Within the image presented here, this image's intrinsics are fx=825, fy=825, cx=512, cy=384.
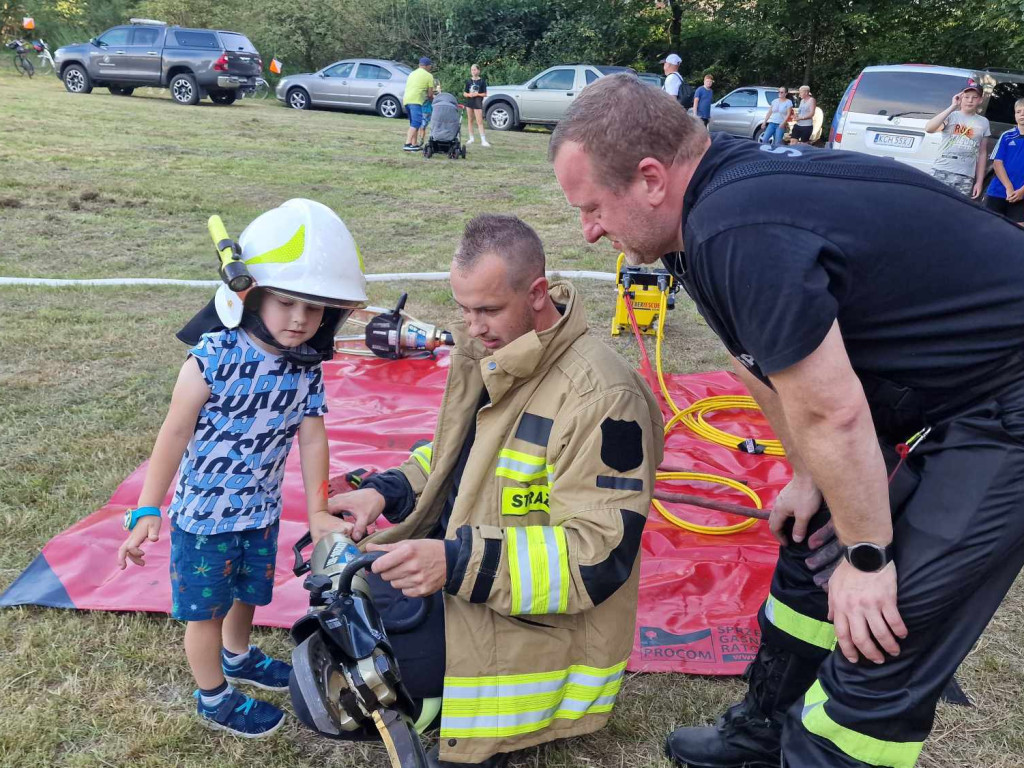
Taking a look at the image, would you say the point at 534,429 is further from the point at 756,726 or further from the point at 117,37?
the point at 117,37

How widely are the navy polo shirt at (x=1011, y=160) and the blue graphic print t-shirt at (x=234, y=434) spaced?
899 cm

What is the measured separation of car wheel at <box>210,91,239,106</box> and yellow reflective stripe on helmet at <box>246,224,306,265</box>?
2064 centimetres

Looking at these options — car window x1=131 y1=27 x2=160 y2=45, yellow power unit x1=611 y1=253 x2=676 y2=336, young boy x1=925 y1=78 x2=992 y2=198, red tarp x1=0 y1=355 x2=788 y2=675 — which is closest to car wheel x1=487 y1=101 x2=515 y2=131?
car window x1=131 y1=27 x2=160 y2=45

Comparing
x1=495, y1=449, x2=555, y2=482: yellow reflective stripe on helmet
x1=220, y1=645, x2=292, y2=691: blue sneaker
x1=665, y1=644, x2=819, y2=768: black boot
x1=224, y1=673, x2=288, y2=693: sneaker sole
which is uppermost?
x1=495, y1=449, x2=555, y2=482: yellow reflective stripe on helmet

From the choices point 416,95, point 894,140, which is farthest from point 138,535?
point 416,95

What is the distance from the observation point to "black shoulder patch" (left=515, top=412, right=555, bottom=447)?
88.2 inches

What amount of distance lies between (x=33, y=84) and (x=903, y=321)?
25.4m

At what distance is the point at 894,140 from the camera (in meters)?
12.3

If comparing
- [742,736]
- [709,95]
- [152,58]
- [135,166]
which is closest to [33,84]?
[152,58]

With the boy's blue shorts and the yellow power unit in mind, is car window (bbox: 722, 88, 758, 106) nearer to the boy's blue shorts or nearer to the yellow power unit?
the yellow power unit

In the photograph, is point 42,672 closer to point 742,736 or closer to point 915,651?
point 742,736

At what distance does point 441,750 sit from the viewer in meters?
2.22

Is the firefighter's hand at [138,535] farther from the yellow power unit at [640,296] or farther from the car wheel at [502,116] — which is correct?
the car wheel at [502,116]

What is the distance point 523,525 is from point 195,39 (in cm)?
2163
